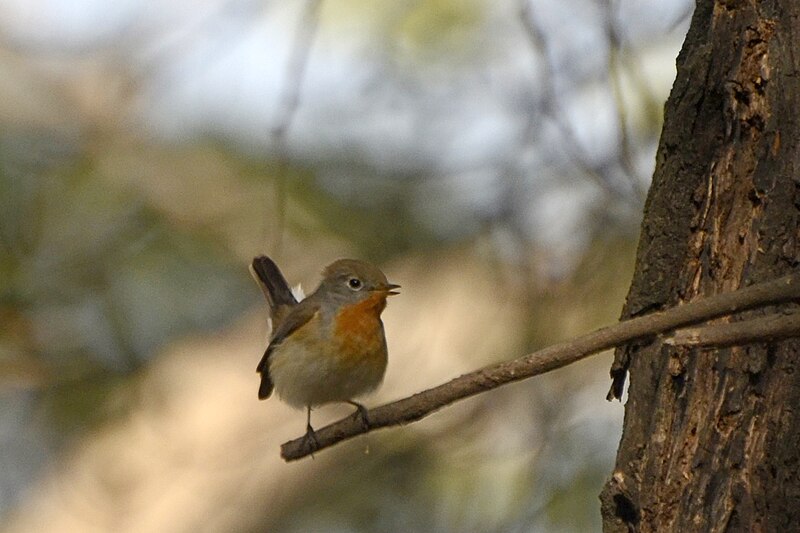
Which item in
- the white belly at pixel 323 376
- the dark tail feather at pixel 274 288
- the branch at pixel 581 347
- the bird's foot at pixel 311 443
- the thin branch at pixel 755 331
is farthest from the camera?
the dark tail feather at pixel 274 288

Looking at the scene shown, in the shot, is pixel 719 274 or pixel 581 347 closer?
pixel 581 347

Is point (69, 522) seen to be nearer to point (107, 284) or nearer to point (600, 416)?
point (107, 284)

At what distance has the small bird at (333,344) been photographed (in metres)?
5.50

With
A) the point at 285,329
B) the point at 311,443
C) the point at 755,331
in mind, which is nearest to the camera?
the point at 755,331

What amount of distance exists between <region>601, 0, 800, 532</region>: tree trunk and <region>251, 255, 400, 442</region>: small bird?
2697 mm

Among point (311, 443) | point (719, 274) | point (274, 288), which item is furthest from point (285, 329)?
point (719, 274)

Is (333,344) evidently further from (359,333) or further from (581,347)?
(581,347)

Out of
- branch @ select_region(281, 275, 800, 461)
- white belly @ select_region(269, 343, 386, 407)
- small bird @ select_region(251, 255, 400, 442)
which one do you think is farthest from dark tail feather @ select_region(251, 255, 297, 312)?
branch @ select_region(281, 275, 800, 461)

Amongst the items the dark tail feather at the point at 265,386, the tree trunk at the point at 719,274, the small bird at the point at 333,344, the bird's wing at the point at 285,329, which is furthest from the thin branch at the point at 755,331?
the dark tail feather at the point at 265,386

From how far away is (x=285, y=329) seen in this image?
5.89 meters

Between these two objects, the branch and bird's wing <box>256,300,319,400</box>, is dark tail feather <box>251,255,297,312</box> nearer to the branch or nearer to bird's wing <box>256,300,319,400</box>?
bird's wing <box>256,300,319,400</box>

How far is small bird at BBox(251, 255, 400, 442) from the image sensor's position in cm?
550

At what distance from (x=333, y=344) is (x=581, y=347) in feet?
10.4

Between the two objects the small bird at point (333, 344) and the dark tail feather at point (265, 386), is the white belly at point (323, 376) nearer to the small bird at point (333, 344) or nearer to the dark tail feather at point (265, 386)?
the small bird at point (333, 344)
